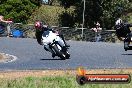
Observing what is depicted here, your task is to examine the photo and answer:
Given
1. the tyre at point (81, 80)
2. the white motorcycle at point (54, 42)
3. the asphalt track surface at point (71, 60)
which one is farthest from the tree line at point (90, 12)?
the tyre at point (81, 80)

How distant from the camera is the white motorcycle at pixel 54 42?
63.3 ft

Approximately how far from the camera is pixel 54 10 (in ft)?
189

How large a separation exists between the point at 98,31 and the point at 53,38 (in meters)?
22.7

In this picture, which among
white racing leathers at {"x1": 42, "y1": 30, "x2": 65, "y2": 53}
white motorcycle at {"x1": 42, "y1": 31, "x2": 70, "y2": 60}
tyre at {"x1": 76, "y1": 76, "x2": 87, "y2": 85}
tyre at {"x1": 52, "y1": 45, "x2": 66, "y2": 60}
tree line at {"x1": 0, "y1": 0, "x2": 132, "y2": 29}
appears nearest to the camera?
tyre at {"x1": 76, "y1": 76, "x2": 87, "y2": 85}

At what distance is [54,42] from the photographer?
20.3 m

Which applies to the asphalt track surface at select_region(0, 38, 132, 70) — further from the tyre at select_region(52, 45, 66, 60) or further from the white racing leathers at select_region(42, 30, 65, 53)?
the white racing leathers at select_region(42, 30, 65, 53)

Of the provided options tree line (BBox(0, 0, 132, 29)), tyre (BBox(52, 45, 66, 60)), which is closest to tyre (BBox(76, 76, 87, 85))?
tyre (BBox(52, 45, 66, 60))

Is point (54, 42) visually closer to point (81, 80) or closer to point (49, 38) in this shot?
point (49, 38)

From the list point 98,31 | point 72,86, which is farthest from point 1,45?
point 72,86

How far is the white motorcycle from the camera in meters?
19.3

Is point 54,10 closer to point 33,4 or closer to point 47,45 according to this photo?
point 33,4

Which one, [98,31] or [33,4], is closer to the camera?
[98,31]

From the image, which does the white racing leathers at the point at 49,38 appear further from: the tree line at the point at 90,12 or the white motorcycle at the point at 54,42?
the tree line at the point at 90,12

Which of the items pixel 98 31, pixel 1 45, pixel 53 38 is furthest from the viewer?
pixel 98 31
